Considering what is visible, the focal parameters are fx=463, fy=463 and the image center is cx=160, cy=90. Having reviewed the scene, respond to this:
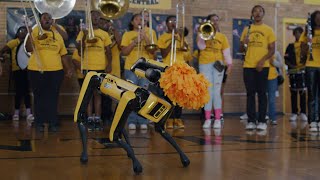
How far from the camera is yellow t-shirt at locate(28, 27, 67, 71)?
6.29m

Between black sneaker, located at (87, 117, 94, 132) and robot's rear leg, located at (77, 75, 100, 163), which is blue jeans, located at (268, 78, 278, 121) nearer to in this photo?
black sneaker, located at (87, 117, 94, 132)

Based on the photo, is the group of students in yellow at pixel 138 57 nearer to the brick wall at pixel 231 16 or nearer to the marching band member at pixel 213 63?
the marching band member at pixel 213 63

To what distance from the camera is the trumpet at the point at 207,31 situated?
23.1 ft

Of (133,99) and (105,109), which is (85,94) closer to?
(133,99)

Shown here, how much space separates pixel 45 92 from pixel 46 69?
1.09 ft

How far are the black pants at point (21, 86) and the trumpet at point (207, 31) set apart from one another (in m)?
3.41

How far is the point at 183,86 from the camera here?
3.46 metres

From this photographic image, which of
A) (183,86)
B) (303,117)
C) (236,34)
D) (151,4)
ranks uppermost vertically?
(151,4)

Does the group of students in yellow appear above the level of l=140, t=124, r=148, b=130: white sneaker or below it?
above

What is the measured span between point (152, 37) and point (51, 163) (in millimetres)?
3360

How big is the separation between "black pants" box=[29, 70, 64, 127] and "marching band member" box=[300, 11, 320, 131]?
3497 millimetres

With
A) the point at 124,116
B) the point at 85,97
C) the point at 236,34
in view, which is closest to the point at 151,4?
the point at 236,34

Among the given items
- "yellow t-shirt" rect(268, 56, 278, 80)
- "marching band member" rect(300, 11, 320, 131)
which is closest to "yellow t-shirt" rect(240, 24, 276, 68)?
"marching band member" rect(300, 11, 320, 131)

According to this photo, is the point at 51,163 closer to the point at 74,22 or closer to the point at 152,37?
the point at 152,37
